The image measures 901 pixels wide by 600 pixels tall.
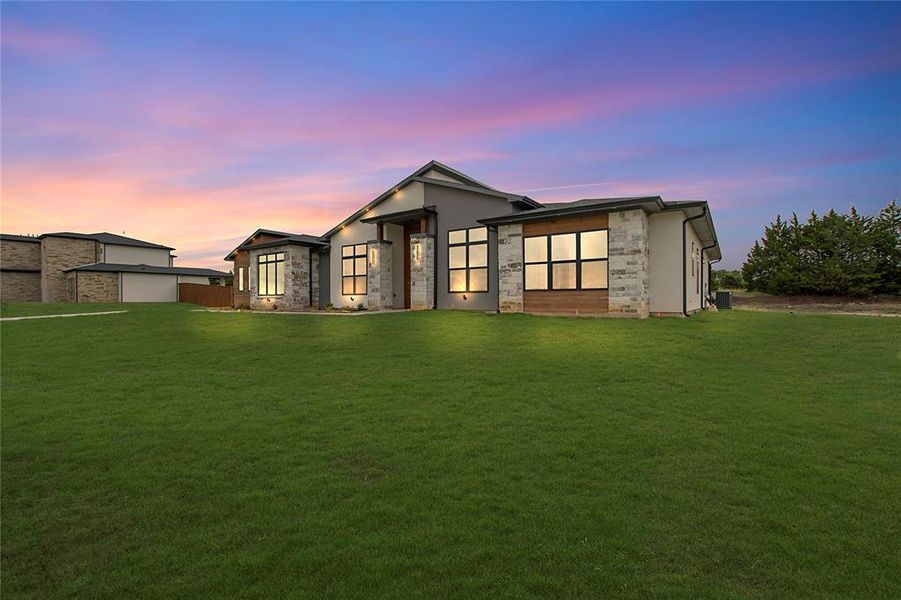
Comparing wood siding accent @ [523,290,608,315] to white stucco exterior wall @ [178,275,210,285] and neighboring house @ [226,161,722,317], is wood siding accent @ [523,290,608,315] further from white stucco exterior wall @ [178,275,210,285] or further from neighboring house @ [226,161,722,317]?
white stucco exterior wall @ [178,275,210,285]

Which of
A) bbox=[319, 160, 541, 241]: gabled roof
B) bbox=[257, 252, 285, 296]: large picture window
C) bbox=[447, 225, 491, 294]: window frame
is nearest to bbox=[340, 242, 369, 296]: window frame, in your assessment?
bbox=[319, 160, 541, 241]: gabled roof

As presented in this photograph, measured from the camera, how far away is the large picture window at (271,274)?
2711 centimetres

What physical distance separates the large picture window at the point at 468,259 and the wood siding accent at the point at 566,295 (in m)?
2.88

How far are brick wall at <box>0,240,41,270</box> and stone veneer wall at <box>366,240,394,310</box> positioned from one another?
40.5 m

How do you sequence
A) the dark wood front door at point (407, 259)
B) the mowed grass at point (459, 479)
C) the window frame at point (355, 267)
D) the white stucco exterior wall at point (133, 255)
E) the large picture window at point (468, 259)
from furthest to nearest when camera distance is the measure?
the white stucco exterior wall at point (133, 255) < the window frame at point (355, 267) < the dark wood front door at point (407, 259) < the large picture window at point (468, 259) < the mowed grass at point (459, 479)

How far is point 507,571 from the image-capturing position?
2.86 m

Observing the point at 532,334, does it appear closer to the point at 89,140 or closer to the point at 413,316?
the point at 413,316

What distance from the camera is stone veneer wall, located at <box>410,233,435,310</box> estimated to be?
2123cm

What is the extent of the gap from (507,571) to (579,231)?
1512 centimetres

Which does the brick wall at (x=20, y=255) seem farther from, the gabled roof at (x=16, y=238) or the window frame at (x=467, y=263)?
the window frame at (x=467, y=263)

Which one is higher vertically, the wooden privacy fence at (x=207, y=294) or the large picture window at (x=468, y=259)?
the large picture window at (x=468, y=259)

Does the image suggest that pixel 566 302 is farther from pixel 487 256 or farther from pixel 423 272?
pixel 423 272

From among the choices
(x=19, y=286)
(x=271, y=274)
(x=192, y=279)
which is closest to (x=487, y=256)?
(x=271, y=274)

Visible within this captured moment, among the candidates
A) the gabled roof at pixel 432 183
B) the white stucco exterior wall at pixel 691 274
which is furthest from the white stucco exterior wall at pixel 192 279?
the white stucco exterior wall at pixel 691 274
